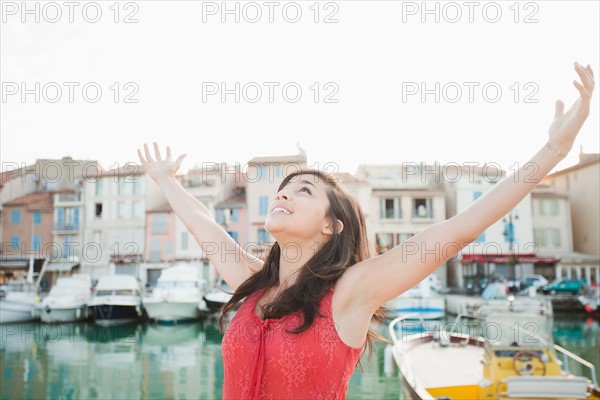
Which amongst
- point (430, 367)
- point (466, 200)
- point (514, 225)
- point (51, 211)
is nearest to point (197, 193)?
point (51, 211)

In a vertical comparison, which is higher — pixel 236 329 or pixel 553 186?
pixel 553 186

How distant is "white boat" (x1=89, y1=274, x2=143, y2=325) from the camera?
70.7 ft

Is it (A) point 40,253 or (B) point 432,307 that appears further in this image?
(A) point 40,253

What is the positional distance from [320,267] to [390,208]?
99.3 ft

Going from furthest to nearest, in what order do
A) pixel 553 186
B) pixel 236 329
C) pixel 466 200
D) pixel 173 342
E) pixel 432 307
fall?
pixel 553 186 → pixel 466 200 → pixel 432 307 → pixel 173 342 → pixel 236 329

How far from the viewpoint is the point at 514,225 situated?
3094 centimetres

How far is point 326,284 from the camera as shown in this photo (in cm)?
155

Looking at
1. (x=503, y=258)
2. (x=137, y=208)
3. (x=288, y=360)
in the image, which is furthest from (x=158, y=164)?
(x=137, y=208)

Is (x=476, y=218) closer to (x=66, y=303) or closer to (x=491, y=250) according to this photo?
(x=66, y=303)

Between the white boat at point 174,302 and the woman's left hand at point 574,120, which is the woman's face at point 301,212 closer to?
the woman's left hand at point 574,120

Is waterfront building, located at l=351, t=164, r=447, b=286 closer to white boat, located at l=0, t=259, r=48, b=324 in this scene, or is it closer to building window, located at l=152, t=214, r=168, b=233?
building window, located at l=152, t=214, r=168, b=233

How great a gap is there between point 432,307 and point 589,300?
23.0ft

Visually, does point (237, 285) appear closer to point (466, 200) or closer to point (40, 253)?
point (466, 200)

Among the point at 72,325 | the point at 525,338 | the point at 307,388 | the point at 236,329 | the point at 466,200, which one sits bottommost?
the point at 72,325
